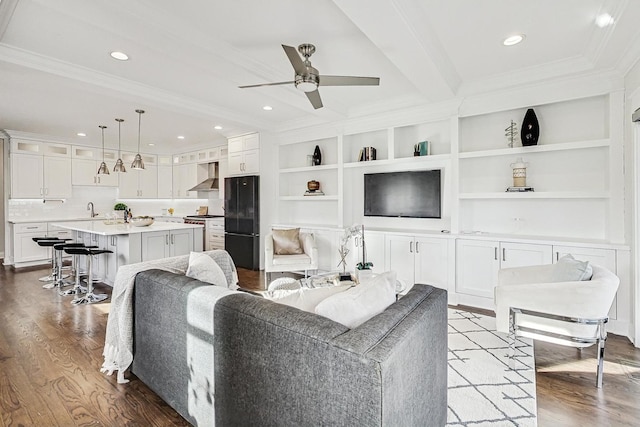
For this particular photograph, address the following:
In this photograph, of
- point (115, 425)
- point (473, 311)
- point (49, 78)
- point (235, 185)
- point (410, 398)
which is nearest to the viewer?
point (410, 398)

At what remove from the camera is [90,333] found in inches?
123

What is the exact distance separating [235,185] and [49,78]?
3175mm

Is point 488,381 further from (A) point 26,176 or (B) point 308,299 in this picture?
(A) point 26,176

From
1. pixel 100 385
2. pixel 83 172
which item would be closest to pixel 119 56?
pixel 100 385

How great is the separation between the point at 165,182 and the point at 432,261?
7336mm

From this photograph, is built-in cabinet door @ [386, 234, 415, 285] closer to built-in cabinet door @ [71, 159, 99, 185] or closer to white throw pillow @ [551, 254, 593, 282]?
white throw pillow @ [551, 254, 593, 282]

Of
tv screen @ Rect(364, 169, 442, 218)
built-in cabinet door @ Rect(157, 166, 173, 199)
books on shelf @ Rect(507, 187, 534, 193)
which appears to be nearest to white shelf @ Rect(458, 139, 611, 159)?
books on shelf @ Rect(507, 187, 534, 193)

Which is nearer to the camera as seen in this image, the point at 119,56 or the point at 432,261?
the point at 119,56

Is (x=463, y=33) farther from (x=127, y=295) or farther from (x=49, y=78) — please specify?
(x=49, y=78)

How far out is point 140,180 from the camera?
27.3 ft

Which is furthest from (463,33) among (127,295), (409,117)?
(127,295)

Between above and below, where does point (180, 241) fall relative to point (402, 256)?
above

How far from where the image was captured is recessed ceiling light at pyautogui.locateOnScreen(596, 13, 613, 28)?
242cm

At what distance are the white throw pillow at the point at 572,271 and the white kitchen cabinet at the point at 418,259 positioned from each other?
1540mm
